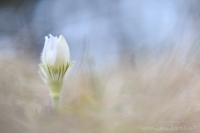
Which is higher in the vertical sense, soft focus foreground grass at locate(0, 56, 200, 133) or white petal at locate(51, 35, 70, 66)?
white petal at locate(51, 35, 70, 66)

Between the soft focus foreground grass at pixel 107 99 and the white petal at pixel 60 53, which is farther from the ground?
the white petal at pixel 60 53

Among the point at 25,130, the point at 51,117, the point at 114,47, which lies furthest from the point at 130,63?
the point at 25,130

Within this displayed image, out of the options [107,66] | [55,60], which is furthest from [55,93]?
[107,66]

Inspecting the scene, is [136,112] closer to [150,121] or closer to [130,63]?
[150,121]

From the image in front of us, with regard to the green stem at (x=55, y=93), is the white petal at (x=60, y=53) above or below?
above

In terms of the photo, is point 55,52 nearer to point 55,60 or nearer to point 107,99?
point 55,60
